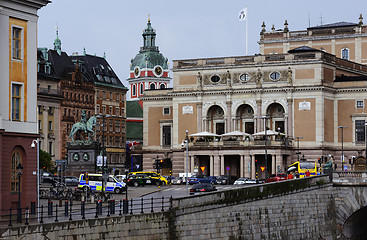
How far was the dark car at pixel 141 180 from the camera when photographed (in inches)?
4175

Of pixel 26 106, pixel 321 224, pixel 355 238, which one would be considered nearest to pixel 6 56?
pixel 26 106

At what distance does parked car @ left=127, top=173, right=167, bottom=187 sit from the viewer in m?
106

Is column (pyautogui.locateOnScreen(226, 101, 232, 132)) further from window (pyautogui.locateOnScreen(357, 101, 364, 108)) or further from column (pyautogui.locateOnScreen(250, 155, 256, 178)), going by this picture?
window (pyautogui.locateOnScreen(357, 101, 364, 108))

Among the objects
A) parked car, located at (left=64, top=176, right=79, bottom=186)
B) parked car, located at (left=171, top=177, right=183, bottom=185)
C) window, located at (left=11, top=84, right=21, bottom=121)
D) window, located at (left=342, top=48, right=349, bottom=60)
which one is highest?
window, located at (left=342, top=48, right=349, bottom=60)

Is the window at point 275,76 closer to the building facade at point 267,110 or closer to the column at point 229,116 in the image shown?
the building facade at point 267,110

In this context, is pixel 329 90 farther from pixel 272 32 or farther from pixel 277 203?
pixel 277 203

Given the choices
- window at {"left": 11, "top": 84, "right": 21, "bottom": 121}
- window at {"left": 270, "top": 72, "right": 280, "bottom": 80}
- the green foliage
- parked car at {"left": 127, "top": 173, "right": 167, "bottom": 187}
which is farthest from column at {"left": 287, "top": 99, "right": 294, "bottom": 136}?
window at {"left": 11, "top": 84, "right": 21, "bottom": 121}

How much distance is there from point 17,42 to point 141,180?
53.5 m

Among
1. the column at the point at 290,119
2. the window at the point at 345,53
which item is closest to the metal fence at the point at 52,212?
the column at the point at 290,119

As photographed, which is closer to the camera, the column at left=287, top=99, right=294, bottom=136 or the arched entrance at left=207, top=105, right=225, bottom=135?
the column at left=287, top=99, right=294, bottom=136

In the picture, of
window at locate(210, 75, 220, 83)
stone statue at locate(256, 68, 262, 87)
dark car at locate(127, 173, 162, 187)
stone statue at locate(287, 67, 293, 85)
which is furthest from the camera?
window at locate(210, 75, 220, 83)

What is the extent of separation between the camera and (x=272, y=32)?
150 meters

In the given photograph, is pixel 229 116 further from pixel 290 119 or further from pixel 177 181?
pixel 177 181

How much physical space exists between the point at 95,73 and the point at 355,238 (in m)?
105
